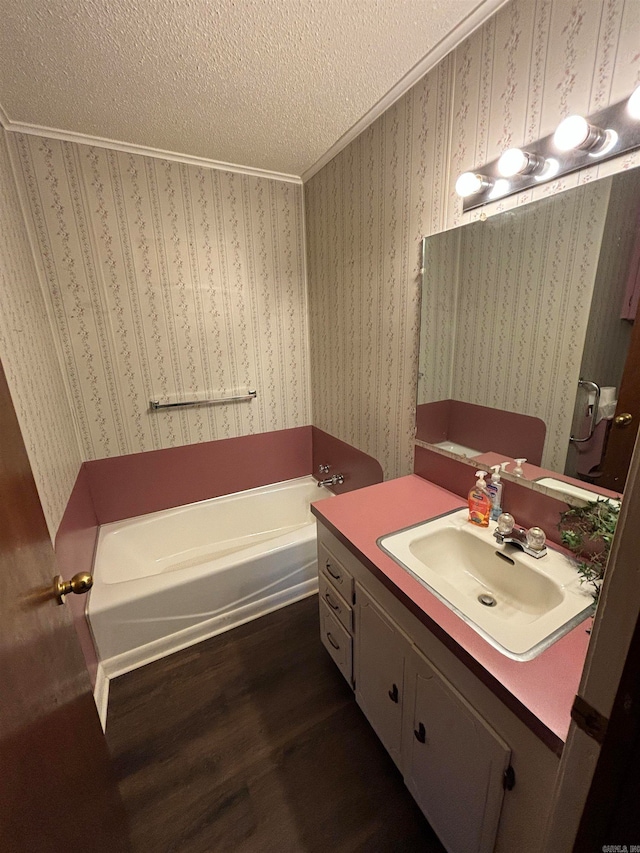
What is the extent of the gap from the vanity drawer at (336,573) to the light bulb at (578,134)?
4.59 feet

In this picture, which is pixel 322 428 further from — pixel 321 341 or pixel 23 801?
pixel 23 801

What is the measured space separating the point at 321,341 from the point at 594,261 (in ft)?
5.01

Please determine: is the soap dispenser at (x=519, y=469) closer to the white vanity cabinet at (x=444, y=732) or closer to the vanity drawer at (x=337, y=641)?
the white vanity cabinet at (x=444, y=732)

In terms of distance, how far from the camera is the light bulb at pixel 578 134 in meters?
0.85

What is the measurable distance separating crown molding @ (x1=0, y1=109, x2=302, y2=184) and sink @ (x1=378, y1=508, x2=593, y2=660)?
2121 mm

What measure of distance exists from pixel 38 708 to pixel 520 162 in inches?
65.6

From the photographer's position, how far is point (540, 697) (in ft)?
2.13

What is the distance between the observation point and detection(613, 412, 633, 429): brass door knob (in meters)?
0.92

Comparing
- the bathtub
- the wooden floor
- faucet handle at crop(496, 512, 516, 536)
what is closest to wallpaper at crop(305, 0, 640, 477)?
faucet handle at crop(496, 512, 516, 536)

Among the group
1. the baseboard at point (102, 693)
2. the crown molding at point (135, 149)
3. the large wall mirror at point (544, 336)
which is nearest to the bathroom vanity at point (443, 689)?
the large wall mirror at point (544, 336)

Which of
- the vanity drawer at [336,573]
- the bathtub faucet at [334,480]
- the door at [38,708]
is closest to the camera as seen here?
the door at [38,708]

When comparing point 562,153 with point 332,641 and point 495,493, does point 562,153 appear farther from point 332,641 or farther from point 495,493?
point 332,641

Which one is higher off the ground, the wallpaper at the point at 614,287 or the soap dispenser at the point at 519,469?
the wallpaper at the point at 614,287

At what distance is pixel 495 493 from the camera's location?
1.22 meters
